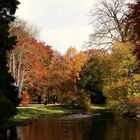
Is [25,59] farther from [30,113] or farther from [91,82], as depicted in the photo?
[91,82]

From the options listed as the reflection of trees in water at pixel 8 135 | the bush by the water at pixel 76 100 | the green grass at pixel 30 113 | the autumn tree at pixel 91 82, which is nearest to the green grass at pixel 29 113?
the green grass at pixel 30 113

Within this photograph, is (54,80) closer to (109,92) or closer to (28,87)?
(28,87)

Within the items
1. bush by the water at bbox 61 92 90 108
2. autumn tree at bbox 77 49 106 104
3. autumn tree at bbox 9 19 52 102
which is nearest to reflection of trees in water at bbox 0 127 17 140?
autumn tree at bbox 9 19 52 102

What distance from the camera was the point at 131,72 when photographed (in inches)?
2122

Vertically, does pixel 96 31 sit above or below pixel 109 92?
above

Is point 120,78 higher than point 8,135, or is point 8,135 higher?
point 120,78

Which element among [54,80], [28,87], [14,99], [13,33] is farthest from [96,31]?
[54,80]

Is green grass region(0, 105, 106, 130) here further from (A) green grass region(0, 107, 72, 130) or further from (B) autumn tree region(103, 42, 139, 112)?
(B) autumn tree region(103, 42, 139, 112)

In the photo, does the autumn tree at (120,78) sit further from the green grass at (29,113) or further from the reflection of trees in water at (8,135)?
the reflection of trees in water at (8,135)

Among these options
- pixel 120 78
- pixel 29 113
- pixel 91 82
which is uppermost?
pixel 91 82

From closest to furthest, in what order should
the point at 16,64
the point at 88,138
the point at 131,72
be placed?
the point at 88,138 → the point at 131,72 → the point at 16,64

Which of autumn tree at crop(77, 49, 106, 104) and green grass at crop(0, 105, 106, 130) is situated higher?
autumn tree at crop(77, 49, 106, 104)

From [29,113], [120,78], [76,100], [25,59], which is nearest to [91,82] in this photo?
[76,100]

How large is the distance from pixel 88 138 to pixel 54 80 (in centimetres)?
5561
